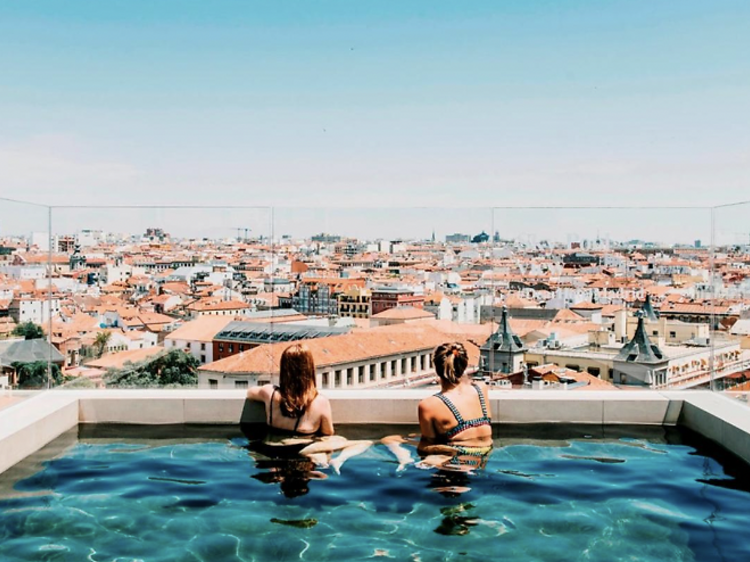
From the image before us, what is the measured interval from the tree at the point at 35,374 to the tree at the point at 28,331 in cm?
21

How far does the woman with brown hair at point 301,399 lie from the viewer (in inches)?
176

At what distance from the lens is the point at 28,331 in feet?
17.5

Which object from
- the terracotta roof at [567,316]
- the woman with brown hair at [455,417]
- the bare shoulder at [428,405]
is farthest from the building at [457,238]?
the bare shoulder at [428,405]

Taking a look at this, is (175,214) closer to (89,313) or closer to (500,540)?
(89,313)

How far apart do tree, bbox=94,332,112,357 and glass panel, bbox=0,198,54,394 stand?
12.5 inches

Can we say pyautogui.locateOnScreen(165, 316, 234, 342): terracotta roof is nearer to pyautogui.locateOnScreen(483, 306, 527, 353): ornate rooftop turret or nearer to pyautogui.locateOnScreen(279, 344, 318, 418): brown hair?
pyautogui.locateOnScreen(279, 344, 318, 418): brown hair

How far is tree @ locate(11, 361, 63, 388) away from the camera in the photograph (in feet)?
16.7

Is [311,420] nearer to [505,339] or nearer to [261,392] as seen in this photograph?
[261,392]

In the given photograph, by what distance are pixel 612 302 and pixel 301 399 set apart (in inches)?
100

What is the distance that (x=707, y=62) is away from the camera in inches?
916

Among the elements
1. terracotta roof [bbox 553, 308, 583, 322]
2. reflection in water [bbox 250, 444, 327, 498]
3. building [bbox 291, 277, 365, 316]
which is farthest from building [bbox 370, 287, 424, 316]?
reflection in water [bbox 250, 444, 327, 498]

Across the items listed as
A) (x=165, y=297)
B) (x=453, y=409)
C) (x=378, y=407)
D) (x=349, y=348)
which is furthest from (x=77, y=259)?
(x=453, y=409)

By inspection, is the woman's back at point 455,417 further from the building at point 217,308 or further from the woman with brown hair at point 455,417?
the building at point 217,308

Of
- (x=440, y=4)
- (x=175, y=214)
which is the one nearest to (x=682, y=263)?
(x=175, y=214)
